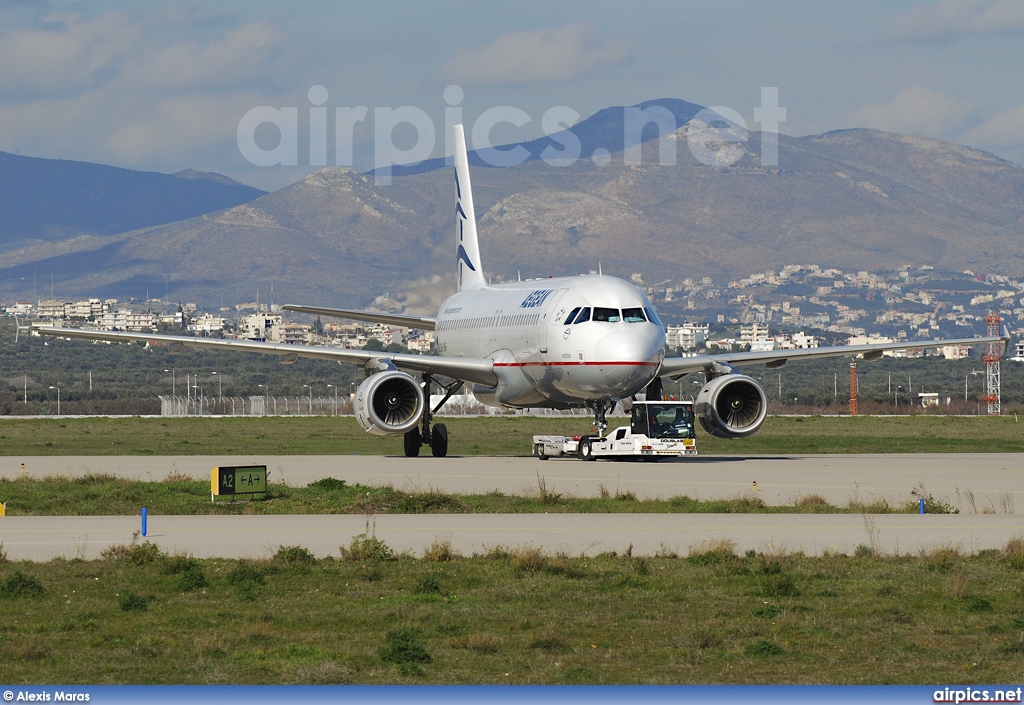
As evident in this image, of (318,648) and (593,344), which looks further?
(593,344)

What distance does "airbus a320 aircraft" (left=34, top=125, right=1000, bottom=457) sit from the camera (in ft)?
135

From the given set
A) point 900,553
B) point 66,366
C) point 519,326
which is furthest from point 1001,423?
point 66,366

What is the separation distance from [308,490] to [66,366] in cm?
17358

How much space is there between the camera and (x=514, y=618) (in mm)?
15695

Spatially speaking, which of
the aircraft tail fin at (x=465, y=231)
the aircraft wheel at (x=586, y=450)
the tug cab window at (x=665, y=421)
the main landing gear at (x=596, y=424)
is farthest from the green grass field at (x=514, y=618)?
the aircraft tail fin at (x=465, y=231)

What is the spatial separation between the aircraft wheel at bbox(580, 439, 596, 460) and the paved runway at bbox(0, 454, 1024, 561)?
1997mm

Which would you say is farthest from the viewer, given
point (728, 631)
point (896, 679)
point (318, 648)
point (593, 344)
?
point (593, 344)

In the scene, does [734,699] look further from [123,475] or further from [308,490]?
[123,475]

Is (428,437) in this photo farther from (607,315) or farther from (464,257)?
(464,257)

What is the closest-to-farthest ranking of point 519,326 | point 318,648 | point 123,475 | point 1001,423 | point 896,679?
point 896,679 → point 318,648 → point 123,475 → point 519,326 → point 1001,423

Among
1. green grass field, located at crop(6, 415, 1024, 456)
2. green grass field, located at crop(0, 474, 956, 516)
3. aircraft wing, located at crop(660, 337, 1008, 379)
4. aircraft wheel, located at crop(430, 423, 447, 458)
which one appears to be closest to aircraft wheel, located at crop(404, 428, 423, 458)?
aircraft wheel, located at crop(430, 423, 447, 458)

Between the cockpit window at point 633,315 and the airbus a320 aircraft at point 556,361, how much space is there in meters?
0.04

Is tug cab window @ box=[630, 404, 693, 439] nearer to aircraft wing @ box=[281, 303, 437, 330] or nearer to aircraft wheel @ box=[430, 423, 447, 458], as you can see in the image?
aircraft wheel @ box=[430, 423, 447, 458]

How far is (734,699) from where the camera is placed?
7.38 m
